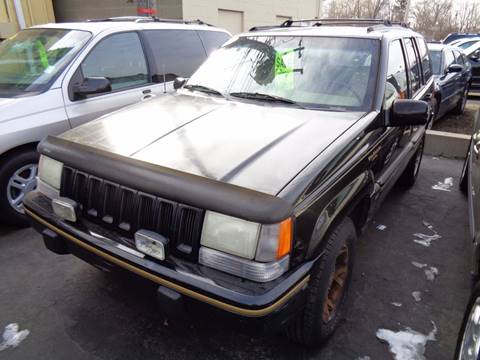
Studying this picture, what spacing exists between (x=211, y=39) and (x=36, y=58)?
2321 mm

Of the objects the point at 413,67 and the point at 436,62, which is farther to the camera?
the point at 436,62

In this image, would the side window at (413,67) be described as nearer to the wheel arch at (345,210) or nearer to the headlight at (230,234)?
the wheel arch at (345,210)

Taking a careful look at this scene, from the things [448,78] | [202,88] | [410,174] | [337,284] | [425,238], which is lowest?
[425,238]

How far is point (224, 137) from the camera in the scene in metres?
2.31

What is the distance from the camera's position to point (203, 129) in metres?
2.45

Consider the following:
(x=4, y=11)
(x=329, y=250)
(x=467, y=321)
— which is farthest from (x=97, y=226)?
(x=4, y=11)

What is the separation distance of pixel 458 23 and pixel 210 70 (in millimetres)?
48099

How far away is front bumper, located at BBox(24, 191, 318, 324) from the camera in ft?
5.54

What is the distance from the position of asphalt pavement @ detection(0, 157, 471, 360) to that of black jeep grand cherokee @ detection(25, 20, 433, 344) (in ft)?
0.85

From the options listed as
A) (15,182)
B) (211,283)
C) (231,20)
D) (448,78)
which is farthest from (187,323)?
(231,20)

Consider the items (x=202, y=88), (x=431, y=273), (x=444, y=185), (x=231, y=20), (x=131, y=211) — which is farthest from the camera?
(x=231, y=20)

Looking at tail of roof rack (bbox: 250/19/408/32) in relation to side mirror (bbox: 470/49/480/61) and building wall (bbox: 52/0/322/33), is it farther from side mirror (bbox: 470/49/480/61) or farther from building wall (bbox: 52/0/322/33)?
building wall (bbox: 52/0/322/33)

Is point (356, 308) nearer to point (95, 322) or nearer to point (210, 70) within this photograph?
point (95, 322)

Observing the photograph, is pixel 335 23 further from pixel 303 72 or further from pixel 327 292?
pixel 327 292
